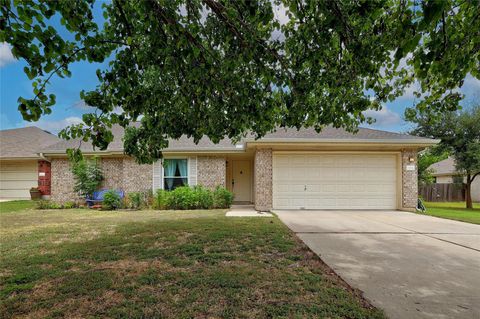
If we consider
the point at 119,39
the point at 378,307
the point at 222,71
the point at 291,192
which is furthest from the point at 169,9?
the point at 291,192

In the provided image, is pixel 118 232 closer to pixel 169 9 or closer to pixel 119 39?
pixel 119 39

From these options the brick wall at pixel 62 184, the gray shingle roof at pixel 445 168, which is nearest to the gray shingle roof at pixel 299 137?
the brick wall at pixel 62 184

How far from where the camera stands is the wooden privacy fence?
2155 cm

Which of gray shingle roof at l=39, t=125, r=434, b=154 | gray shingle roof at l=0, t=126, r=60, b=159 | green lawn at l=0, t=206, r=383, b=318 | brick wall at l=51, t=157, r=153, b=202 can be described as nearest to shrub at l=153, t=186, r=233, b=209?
gray shingle roof at l=39, t=125, r=434, b=154

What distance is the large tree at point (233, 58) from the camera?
9.69ft

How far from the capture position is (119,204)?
1223 cm

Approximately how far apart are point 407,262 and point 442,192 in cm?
2179

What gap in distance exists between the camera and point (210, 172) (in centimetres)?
1320

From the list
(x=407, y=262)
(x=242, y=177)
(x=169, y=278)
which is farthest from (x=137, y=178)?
(x=407, y=262)

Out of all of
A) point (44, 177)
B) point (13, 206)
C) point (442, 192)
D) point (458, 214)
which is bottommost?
point (442, 192)

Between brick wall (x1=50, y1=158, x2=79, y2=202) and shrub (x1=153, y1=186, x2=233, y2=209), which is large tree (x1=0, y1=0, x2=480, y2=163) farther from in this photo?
brick wall (x1=50, y1=158, x2=79, y2=202)

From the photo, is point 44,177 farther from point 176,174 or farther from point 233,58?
point 233,58

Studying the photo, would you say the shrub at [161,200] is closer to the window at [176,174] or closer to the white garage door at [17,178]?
the window at [176,174]

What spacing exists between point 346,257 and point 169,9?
185 inches
